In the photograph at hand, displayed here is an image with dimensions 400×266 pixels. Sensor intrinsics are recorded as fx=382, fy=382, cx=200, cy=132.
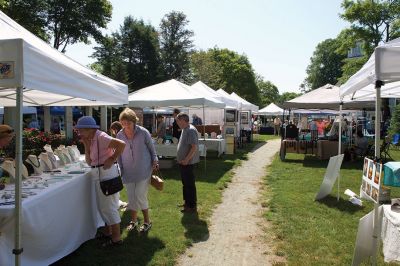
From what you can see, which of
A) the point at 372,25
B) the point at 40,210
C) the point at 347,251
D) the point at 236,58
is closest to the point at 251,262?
the point at 347,251

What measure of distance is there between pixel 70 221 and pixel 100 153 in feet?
2.66

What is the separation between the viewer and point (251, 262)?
4.37 m

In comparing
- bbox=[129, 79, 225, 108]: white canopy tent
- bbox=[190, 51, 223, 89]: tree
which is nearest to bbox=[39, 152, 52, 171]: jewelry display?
bbox=[129, 79, 225, 108]: white canopy tent

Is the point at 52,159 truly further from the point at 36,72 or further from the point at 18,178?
the point at 36,72

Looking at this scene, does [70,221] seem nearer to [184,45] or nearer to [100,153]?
[100,153]

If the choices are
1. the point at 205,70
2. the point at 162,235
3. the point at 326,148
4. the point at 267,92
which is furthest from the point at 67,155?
the point at 267,92

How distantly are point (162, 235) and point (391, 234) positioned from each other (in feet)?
9.81

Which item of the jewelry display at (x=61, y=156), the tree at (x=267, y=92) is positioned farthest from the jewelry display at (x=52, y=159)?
the tree at (x=267, y=92)

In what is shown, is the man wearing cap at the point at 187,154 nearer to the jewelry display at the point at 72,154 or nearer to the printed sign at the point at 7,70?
the jewelry display at the point at 72,154

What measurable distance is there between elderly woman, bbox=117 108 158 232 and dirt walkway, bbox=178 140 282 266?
3.24ft

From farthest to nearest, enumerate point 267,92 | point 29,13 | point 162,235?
1. point 267,92
2. point 29,13
3. point 162,235

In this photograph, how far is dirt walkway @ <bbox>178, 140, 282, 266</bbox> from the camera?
4.43 metres

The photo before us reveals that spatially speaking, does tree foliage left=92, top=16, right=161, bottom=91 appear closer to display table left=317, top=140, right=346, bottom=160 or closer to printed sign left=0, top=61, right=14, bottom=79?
display table left=317, top=140, right=346, bottom=160

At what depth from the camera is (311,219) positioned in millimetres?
6020
